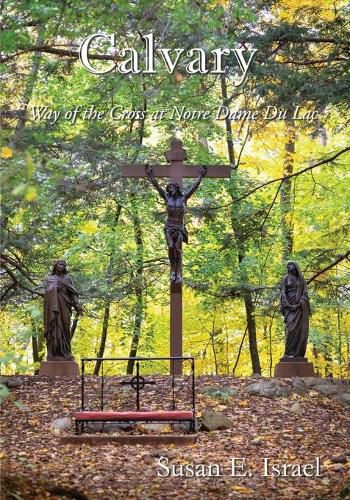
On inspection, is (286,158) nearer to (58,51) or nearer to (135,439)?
(58,51)

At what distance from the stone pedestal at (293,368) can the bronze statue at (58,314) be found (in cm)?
337

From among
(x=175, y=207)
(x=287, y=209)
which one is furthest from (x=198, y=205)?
(x=175, y=207)

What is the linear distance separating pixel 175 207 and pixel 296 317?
267 cm

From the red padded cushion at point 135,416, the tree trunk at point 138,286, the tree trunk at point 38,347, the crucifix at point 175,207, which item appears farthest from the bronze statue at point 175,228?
the tree trunk at point 38,347

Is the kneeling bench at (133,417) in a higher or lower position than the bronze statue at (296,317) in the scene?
lower

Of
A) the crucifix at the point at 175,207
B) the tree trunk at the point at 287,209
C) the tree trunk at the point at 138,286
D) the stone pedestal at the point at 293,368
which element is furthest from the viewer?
the tree trunk at the point at 287,209

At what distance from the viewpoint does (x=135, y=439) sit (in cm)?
897

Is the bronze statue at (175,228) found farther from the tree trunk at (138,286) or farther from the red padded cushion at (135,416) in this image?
the tree trunk at (138,286)

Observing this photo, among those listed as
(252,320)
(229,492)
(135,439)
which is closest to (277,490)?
(229,492)

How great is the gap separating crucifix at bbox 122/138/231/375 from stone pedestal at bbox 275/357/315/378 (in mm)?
1770

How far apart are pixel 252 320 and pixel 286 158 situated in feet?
13.2

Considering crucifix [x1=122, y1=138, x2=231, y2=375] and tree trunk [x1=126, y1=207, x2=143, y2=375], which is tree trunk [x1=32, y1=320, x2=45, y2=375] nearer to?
tree trunk [x1=126, y1=207, x2=143, y2=375]

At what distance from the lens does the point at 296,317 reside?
39.7 ft

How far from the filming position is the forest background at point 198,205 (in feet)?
36.0
